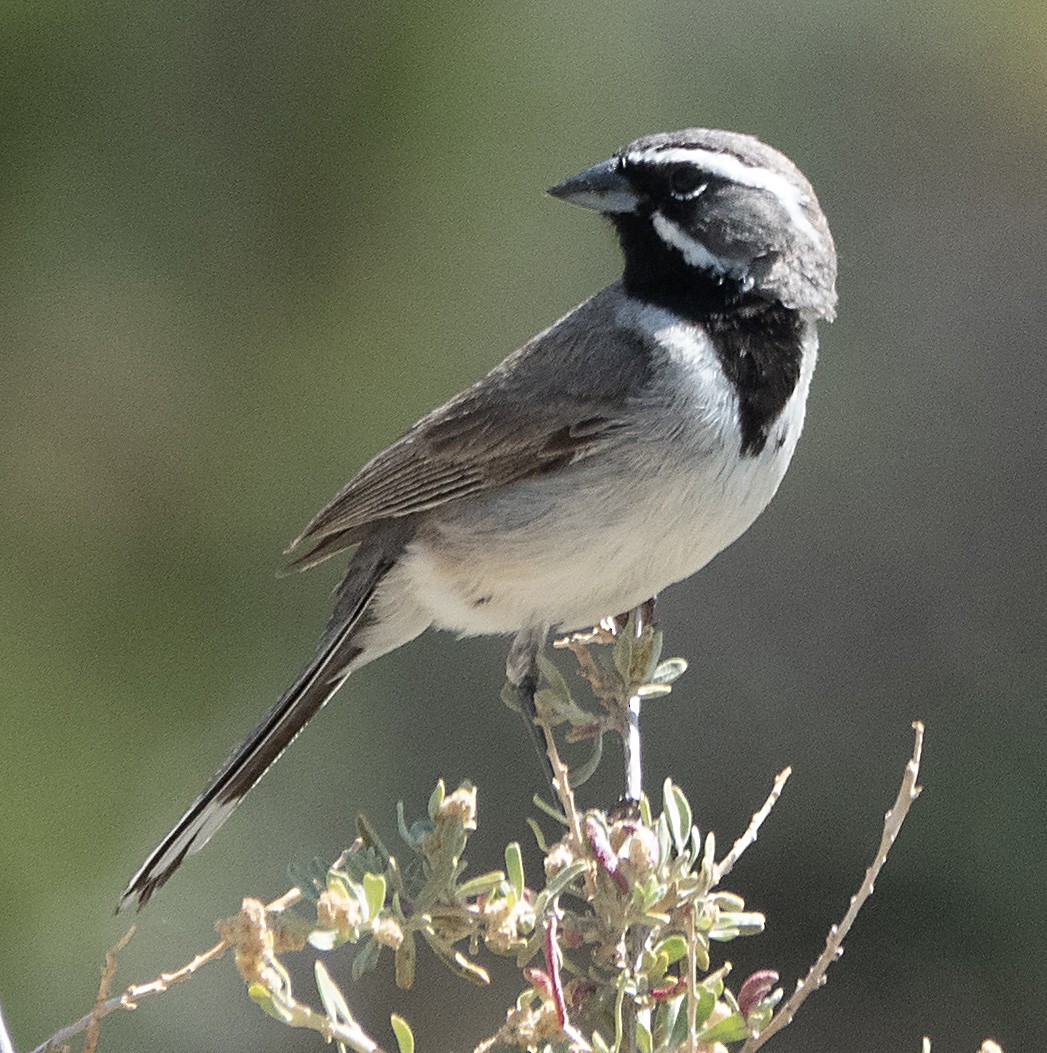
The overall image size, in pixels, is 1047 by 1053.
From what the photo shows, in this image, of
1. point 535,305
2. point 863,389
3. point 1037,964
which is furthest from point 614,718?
point 863,389

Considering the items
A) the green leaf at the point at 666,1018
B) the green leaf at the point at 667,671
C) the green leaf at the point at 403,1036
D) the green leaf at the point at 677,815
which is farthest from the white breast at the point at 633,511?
the green leaf at the point at 403,1036

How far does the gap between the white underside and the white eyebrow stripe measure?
11.1 inches

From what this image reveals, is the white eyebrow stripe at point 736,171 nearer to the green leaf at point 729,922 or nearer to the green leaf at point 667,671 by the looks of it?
the green leaf at point 667,671

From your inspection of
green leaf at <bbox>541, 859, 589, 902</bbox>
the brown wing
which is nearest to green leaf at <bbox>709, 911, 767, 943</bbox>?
green leaf at <bbox>541, 859, 589, 902</bbox>

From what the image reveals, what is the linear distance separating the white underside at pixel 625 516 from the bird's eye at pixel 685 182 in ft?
0.89

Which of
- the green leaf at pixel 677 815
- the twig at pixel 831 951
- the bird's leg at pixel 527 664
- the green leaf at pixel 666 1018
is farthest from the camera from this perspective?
the bird's leg at pixel 527 664

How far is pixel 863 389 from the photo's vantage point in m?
6.65

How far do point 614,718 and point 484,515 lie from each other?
96 centimetres

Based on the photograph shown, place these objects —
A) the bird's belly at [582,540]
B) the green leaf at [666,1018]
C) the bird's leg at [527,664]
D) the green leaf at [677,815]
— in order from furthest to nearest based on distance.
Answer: the bird's leg at [527,664] → the bird's belly at [582,540] → the green leaf at [677,815] → the green leaf at [666,1018]

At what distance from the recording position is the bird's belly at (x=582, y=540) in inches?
148

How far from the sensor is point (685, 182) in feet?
13.2

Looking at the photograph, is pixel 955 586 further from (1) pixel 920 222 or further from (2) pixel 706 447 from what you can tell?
(2) pixel 706 447

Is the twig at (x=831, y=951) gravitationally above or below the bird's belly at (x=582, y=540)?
below

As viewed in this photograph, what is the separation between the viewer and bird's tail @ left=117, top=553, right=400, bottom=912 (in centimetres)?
396
